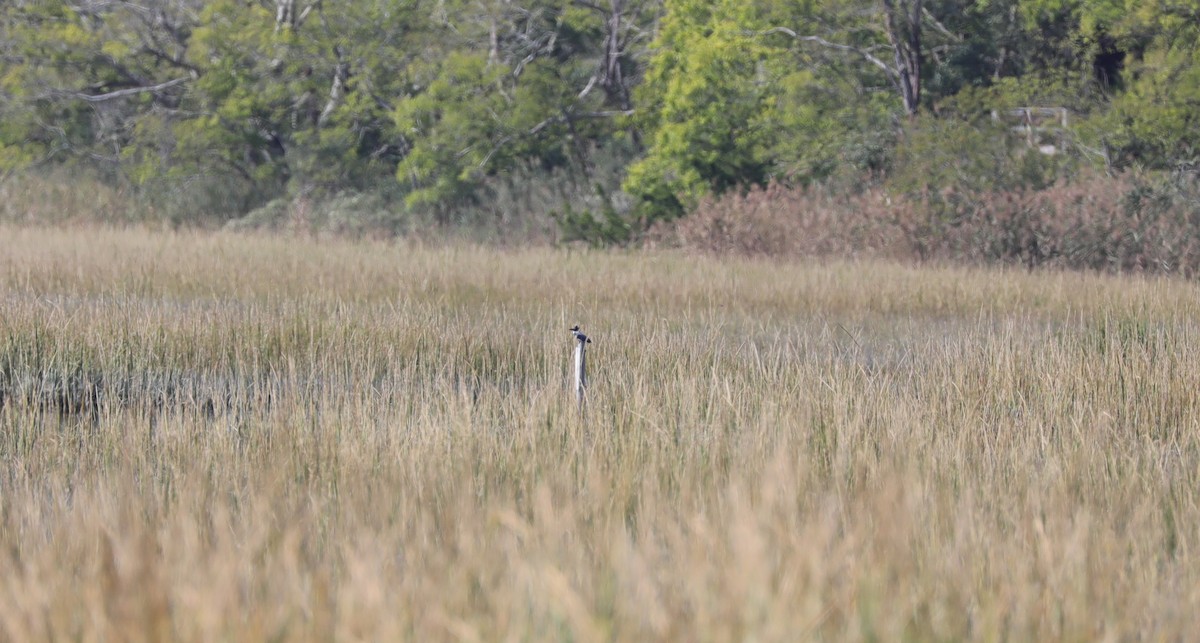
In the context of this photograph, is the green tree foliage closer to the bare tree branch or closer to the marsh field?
the bare tree branch

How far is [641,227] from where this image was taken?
21.9 metres

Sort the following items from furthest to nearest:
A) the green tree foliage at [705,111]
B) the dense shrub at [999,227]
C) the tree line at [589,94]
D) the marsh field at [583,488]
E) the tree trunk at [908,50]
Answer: the green tree foliage at [705,111] < the tree trunk at [908,50] < the tree line at [589,94] < the dense shrub at [999,227] < the marsh field at [583,488]

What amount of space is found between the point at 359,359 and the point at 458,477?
3410 mm

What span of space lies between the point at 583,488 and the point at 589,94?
23.7m

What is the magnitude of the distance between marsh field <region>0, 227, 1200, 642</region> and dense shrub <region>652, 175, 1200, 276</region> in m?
6.27

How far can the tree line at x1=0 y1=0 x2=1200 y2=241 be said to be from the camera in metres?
21.3

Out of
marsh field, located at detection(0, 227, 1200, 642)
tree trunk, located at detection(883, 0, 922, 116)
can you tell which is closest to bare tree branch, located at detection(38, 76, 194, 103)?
tree trunk, located at detection(883, 0, 922, 116)

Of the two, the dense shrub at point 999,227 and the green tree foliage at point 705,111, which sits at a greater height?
the green tree foliage at point 705,111

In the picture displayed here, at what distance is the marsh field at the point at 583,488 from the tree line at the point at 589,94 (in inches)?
437

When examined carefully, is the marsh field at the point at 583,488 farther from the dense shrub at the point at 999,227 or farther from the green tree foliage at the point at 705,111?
the green tree foliage at the point at 705,111

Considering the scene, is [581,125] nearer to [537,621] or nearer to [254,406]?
[254,406]

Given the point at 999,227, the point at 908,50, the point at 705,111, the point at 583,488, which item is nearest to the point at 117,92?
the point at 705,111

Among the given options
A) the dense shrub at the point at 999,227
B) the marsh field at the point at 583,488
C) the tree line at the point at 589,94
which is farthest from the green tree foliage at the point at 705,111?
the marsh field at the point at 583,488

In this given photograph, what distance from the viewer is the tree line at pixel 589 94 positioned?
21.3 meters
